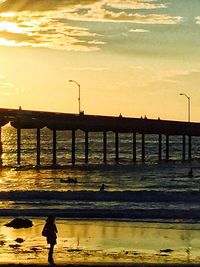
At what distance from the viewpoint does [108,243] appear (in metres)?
30.3

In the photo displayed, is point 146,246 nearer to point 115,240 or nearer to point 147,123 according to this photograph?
point 115,240

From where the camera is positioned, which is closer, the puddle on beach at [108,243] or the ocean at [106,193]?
the puddle on beach at [108,243]

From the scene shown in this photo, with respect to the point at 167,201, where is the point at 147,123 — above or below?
above

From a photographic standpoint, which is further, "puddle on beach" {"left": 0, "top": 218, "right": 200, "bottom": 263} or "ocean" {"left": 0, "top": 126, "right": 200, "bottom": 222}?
"ocean" {"left": 0, "top": 126, "right": 200, "bottom": 222}

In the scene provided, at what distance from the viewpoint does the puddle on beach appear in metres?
27.1

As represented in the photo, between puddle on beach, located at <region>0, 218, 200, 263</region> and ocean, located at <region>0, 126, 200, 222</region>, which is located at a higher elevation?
ocean, located at <region>0, 126, 200, 222</region>

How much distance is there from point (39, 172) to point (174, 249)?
2192 inches

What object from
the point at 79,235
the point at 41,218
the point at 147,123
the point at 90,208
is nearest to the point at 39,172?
the point at 147,123

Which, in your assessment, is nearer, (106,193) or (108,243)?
(108,243)

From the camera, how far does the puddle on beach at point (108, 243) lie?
27.1 meters

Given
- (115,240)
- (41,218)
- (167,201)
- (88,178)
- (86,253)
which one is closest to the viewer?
(86,253)

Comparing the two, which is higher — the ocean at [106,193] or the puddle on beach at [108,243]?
the ocean at [106,193]

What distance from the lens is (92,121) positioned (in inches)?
3479

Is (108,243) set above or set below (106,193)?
below
